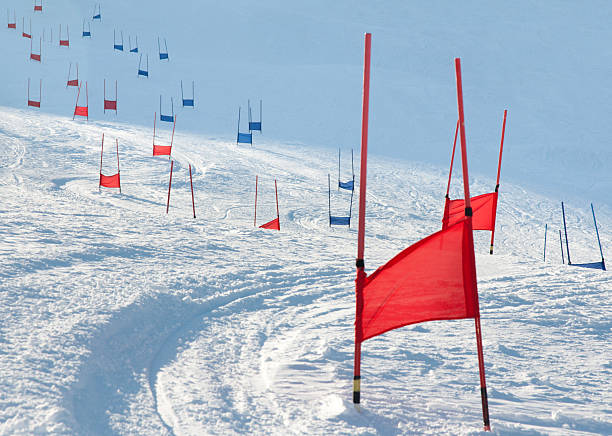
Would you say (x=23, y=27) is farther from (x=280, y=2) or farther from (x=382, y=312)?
(x=382, y=312)

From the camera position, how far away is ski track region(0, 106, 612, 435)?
10.7 ft

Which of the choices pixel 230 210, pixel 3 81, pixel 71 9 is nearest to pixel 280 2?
pixel 71 9

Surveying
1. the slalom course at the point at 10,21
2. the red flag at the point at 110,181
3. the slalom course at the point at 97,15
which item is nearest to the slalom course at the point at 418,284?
the red flag at the point at 110,181

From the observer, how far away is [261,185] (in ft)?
55.2

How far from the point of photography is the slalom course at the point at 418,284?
3.20 meters

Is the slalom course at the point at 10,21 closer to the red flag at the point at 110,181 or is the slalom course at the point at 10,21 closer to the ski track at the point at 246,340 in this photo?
the red flag at the point at 110,181

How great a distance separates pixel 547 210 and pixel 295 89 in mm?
15068

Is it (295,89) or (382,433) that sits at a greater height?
(295,89)

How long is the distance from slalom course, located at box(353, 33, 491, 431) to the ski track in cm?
46

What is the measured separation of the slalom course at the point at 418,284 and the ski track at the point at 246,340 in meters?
0.46

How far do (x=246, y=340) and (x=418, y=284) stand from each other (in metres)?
1.64

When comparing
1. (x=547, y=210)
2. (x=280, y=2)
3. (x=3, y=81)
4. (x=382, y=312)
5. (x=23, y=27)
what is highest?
(x=280, y=2)

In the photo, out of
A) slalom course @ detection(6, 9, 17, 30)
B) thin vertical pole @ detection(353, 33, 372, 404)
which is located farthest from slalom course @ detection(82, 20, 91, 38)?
thin vertical pole @ detection(353, 33, 372, 404)

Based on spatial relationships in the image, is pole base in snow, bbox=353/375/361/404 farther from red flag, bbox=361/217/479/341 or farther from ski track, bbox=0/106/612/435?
red flag, bbox=361/217/479/341
